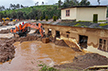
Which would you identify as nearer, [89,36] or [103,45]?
[103,45]

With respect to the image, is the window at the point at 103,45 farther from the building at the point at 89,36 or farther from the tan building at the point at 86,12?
the tan building at the point at 86,12

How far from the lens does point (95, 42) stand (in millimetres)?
10391

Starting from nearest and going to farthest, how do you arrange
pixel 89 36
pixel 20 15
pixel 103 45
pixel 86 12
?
pixel 103 45 < pixel 89 36 < pixel 86 12 < pixel 20 15

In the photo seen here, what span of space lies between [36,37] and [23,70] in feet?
32.8

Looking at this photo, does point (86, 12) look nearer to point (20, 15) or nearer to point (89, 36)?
point (89, 36)

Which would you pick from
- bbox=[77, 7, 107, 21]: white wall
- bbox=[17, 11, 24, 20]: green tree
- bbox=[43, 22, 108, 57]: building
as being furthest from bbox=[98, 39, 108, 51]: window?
bbox=[17, 11, 24, 20]: green tree

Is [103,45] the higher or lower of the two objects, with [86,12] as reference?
lower

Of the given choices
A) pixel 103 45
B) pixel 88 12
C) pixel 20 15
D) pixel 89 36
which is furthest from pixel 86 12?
pixel 20 15

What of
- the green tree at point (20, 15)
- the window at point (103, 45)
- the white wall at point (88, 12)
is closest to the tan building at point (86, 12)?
the white wall at point (88, 12)

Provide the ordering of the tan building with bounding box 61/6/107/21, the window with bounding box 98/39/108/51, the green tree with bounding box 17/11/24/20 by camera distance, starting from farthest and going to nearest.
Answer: the green tree with bounding box 17/11/24/20 < the tan building with bounding box 61/6/107/21 < the window with bounding box 98/39/108/51

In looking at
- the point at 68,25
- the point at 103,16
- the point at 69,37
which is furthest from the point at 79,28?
the point at 103,16

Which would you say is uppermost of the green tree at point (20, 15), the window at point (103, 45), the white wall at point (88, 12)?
the green tree at point (20, 15)

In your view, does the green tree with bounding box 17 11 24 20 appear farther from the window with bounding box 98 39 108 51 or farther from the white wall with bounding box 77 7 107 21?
the window with bounding box 98 39 108 51

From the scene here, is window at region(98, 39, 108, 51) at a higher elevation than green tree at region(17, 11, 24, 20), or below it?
below
